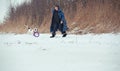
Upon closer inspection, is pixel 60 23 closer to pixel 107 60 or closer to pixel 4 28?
pixel 4 28

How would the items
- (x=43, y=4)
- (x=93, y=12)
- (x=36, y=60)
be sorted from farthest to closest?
1. (x=43, y=4)
2. (x=93, y=12)
3. (x=36, y=60)

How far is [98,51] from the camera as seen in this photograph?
3316mm

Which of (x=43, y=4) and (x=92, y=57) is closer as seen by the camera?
(x=92, y=57)

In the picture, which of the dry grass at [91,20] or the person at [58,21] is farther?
the person at [58,21]

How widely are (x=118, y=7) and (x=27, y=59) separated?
351 cm

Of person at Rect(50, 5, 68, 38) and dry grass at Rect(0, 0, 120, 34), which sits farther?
person at Rect(50, 5, 68, 38)

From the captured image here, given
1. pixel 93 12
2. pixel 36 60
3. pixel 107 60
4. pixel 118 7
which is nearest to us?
pixel 107 60

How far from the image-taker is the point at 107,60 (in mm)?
2740

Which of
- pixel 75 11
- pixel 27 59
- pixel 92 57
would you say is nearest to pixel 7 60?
pixel 27 59

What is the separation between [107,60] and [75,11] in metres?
5.77

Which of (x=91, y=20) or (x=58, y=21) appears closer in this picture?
(x=58, y=21)

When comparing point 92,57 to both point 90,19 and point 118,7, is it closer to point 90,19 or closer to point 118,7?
point 118,7

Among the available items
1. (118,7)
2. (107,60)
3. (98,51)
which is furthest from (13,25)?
(107,60)

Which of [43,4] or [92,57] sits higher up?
[43,4]
